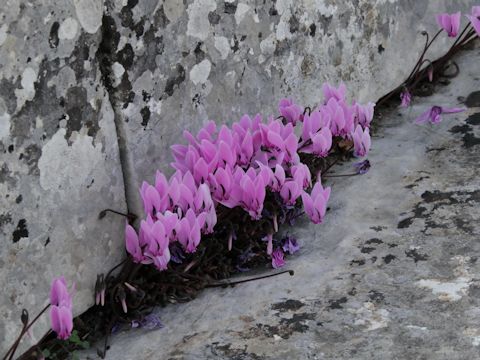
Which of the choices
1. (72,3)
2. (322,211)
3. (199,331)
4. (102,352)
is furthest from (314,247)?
Result: (72,3)

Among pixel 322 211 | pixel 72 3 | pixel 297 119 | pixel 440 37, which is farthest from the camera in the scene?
pixel 440 37

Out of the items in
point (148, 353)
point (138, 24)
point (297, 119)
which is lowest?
point (148, 353)

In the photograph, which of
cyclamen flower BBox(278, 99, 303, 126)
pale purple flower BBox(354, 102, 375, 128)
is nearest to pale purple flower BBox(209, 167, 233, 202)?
cyclamen flower BBox(278, 99, 303, 126)

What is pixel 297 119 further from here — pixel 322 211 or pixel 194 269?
pixel 194 269

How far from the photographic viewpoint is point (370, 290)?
8.54 ft

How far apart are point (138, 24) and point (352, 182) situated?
1117 millimetres

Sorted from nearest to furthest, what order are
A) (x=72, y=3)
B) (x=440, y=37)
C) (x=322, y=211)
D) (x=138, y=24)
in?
1. (x=72, y=3)
2. (x=138, y=24)
3. (x=322, y=211)
4. (x=440, y=37)

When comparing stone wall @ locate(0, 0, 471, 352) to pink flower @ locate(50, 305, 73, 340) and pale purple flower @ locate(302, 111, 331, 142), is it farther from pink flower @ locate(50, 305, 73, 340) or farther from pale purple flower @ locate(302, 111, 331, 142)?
pale purple flower @ locate(302, 111, 331, 142)

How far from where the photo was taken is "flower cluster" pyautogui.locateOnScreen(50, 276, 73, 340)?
2.31 m

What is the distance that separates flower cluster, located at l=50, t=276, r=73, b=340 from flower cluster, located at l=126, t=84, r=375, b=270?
32 centimetres

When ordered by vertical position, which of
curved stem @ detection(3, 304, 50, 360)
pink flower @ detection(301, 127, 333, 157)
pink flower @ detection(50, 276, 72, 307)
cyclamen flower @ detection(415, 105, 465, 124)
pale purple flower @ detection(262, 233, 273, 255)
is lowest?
pale purple flower @ detection(262, 233, 273, 255)

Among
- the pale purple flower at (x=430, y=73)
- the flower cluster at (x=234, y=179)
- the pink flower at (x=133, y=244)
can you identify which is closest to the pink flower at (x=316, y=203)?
the flower cluster at (x=234, y=179)

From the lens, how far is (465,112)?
12.5 feet

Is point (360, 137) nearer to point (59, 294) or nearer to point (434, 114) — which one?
point (434, 114)
